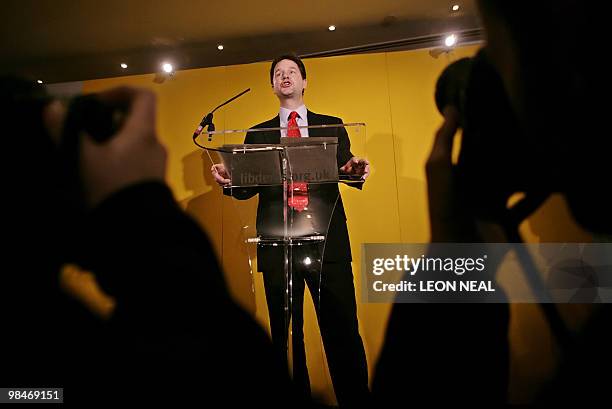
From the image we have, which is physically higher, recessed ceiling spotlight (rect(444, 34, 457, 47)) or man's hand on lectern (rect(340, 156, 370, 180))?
recessed ceiling spotlight (rect(444, 34, 457, 47))

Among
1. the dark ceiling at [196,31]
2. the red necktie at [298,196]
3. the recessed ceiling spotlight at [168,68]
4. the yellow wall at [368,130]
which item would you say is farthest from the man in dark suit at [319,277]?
the recessed ceiling spotlight at [168,68]

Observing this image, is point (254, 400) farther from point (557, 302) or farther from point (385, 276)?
point (557, 302)

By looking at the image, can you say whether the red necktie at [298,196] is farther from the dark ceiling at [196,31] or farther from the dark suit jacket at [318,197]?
the dark ceiling at [196,31]

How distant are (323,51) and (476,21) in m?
1.08

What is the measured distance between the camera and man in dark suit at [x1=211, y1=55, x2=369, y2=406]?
1.46m

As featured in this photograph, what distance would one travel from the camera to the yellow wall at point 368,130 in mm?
2129

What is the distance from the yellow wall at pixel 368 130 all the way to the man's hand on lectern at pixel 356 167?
73cm

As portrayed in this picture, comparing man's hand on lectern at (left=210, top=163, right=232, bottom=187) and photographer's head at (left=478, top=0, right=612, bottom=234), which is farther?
photographer's head at (left=478, top=0, right=612, bottom=234)

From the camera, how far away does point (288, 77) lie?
2.09m

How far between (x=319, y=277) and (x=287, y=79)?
127 cm

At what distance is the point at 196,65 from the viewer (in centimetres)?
258

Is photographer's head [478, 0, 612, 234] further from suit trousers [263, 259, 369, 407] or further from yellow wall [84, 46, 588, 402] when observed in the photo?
suit trousers [263, 259, 369, 407]

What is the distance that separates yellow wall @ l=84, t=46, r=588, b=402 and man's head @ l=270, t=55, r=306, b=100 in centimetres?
28

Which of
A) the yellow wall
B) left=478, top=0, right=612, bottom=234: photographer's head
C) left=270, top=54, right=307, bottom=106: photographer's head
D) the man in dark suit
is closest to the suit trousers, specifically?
the man in dark suit
